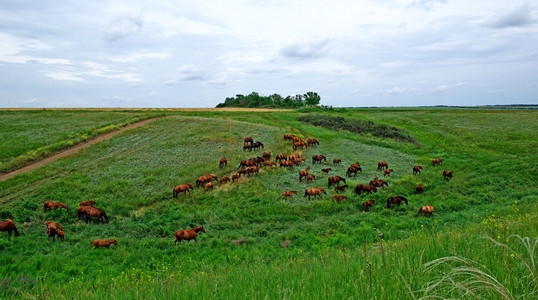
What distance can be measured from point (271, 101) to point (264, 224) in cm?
12703

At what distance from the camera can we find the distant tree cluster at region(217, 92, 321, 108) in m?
130

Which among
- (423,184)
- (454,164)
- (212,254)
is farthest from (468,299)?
(454,164)

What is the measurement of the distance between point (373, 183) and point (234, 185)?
9.50 metres

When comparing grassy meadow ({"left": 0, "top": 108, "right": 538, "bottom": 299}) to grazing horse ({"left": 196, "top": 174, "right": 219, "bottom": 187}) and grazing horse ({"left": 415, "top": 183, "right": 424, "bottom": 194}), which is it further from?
grazing horse ({"left": 196, "top": 174, "right": 219, "bottom": 187})

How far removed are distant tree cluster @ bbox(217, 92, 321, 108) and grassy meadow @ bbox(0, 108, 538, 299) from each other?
8954 centimetres

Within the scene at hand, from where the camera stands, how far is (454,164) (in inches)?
1185

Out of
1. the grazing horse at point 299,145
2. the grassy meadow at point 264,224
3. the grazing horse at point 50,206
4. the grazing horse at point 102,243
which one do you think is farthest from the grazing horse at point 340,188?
the grazing horse at point 50,206

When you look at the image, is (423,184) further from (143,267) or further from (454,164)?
(143,267)

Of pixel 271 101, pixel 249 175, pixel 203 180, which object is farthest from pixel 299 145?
pixel 271 101

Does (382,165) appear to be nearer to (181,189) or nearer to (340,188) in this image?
(340,188)

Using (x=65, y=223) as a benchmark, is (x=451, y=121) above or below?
above

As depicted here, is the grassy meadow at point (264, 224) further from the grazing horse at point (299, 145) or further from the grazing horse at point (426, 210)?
the grazing horse at point (299, 145)

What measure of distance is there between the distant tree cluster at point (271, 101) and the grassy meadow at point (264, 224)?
89540mm

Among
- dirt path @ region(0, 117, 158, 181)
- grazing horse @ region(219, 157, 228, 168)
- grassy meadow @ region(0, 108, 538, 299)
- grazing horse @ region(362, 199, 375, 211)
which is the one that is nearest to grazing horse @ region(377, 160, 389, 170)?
grassy meadow @ region(0, 108, 538, 299)
